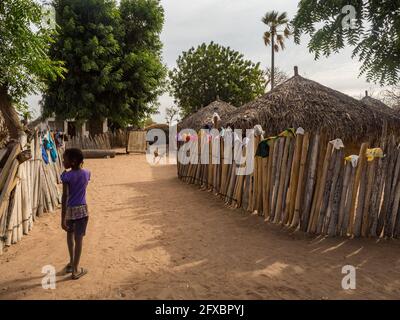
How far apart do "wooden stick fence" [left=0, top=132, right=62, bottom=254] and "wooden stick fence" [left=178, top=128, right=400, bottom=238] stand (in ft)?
12.8

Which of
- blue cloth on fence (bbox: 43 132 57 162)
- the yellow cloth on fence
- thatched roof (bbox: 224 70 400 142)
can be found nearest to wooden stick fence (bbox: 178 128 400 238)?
the yellow cloth on fence

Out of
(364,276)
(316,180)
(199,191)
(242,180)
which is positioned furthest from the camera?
(199,191)

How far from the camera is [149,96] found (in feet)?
77.6

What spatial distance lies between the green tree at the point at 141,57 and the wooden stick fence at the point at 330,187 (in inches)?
691

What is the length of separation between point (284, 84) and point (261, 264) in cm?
960

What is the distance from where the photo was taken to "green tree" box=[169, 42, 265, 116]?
3173 cm

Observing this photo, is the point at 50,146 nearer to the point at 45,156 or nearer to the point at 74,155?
the point at 45,156

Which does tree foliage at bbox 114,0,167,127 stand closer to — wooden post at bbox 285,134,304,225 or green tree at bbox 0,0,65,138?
green tree at bbox 0,0,65,138

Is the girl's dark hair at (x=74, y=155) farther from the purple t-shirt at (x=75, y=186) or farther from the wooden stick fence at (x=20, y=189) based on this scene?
the wooden stick fence at (x=20, y=189)

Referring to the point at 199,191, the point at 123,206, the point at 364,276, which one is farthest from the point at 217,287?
the point at 199,191

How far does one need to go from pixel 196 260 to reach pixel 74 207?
1.61 metres

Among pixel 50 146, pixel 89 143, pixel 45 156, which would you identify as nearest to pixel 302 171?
pixel 45 156

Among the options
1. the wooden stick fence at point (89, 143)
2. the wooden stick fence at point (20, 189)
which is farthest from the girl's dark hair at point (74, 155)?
the wooden stick fence at point (89, 143)
